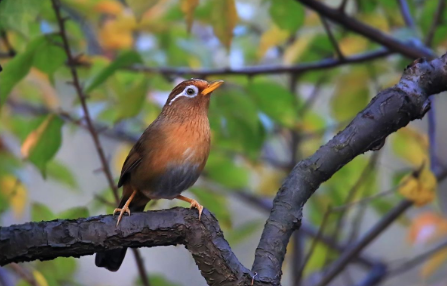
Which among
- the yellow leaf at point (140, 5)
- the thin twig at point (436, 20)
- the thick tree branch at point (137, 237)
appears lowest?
the thick tree branch at point (137, 237)

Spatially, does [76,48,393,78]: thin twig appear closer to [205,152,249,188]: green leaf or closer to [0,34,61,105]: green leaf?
[205,152,249,188]: green leaf

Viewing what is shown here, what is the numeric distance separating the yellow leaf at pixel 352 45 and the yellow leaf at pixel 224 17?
1368 mm

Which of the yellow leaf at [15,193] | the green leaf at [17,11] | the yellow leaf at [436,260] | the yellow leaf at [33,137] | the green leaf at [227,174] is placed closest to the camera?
the green leaf at [17,11]

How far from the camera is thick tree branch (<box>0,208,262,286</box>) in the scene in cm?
197

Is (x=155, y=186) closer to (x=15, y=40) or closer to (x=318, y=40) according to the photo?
(x=318, y=40)

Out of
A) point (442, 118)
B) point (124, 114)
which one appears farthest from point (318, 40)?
point (442, 118)

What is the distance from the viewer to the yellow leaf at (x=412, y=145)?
4125 mm

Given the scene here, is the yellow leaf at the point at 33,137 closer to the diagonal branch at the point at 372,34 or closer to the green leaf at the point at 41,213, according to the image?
the green leaf at the point at 41,213

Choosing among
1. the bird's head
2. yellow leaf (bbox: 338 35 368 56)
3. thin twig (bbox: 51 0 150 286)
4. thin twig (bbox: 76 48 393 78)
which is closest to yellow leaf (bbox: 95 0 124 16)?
thin twig (bbox: 76 48 393 78)

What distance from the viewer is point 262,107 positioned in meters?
3.72

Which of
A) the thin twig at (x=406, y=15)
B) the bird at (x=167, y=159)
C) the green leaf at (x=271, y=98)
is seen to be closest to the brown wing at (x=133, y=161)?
the bird at (x=167, y=159)

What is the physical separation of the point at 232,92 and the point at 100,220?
1875 mm

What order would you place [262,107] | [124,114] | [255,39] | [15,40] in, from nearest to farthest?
1. [124,114]
2. [262,107]
3. [15,40]
4. [255,39]

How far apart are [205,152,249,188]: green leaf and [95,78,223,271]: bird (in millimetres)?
1238
